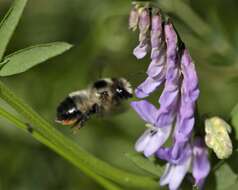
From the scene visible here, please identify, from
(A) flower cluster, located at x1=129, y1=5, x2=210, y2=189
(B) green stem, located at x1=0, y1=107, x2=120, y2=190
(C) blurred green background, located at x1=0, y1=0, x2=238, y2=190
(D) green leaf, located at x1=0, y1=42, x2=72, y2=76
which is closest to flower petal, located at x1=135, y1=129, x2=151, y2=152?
(A) flower cluster, located at x1=129, y1=5, x2=210, y2=189

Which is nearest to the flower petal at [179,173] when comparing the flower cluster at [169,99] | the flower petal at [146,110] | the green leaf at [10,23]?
the flower cluster at [169,99]

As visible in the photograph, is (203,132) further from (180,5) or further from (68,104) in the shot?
(180,5)

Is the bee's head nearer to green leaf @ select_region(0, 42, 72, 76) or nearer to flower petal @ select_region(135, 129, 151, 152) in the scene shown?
flower petal @ select_region(135, 129, 151, 152)

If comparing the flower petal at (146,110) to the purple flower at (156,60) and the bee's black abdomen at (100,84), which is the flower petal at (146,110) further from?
the bee's black abdomen at (100,84)

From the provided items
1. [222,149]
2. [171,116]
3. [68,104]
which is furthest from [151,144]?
[68,104]

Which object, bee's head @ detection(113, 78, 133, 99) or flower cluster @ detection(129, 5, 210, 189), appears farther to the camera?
bee's head @ detection(113, 78, 133, 99)

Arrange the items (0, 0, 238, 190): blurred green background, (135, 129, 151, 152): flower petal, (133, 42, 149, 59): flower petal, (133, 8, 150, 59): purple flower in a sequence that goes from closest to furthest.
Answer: (133, 8, 150, 59): purple flower
(133, 42, 149, 59): flower petal
(135, 129, 151, 152): flower petal
(0, 0, 238, 190): blurred green background

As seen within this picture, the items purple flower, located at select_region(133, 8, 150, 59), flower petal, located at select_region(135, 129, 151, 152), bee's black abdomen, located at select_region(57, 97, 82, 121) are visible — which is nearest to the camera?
purple flower, located at select_region(133, 8, 150, 59)


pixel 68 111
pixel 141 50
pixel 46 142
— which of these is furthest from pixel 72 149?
pixel 141 50

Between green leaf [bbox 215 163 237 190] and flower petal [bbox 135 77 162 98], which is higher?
flower petal [bbox 135 77 162 98]
